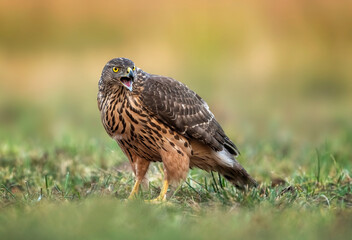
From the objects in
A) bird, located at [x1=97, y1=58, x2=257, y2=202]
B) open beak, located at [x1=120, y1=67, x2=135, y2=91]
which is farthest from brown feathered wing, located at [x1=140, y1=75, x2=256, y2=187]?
open beak, located at [x1=120, y1=67, x2=135, y2=91]

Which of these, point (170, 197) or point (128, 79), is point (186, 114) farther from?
point (170, 197)

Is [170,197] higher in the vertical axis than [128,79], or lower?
lower

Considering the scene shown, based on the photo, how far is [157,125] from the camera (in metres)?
6.09

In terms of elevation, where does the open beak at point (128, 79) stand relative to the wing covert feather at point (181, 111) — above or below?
above

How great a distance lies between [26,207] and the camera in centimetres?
495

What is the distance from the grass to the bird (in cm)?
19

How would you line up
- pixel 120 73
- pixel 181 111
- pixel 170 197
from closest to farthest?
pixel 170 197
pixel 120 73
pixel 181 111

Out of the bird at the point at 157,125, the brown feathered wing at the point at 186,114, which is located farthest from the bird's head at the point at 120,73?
the brown feathered wing at the point at 186,114

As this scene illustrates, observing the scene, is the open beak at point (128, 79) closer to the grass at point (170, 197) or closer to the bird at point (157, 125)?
the bird at point (157, 125)

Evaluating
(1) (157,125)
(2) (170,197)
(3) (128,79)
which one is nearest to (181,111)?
(1) (157,125)

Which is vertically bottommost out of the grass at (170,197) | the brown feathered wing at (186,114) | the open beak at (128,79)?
the grass at (170,197)

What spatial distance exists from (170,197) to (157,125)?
70 cm

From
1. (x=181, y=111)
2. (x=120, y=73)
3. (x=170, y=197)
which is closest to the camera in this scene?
(x=170, y=197)

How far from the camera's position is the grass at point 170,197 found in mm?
4152
